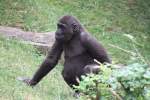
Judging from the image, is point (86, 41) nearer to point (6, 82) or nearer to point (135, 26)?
point (6, 82)

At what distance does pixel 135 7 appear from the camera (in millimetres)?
14070

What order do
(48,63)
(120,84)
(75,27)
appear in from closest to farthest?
(120,84), (75,27), (48,63)

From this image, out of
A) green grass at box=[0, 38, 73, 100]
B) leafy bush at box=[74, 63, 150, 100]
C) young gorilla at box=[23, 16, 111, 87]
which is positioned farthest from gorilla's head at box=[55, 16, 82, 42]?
leafy bush at box=[74, 63, 150, 100]

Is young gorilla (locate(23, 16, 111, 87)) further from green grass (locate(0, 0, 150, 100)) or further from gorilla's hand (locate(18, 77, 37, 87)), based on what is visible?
green grass (locate(0, 0, 150, 100))

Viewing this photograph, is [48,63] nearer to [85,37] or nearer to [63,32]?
[63,32]

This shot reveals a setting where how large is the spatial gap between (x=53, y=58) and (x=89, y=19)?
624cm

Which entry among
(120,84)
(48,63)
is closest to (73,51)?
(48,63)

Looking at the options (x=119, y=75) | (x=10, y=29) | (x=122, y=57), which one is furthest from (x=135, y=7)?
(x=119, y=75)

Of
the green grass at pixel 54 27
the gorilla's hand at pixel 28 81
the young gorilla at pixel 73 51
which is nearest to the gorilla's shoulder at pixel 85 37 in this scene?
the young gorilla at pixel 73 51

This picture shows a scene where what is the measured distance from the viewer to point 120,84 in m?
2.74

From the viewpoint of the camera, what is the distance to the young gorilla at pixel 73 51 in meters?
6.16

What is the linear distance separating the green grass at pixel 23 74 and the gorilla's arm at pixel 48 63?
11cm

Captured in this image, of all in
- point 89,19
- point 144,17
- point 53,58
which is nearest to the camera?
point 53,58

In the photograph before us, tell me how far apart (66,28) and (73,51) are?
309 mm
